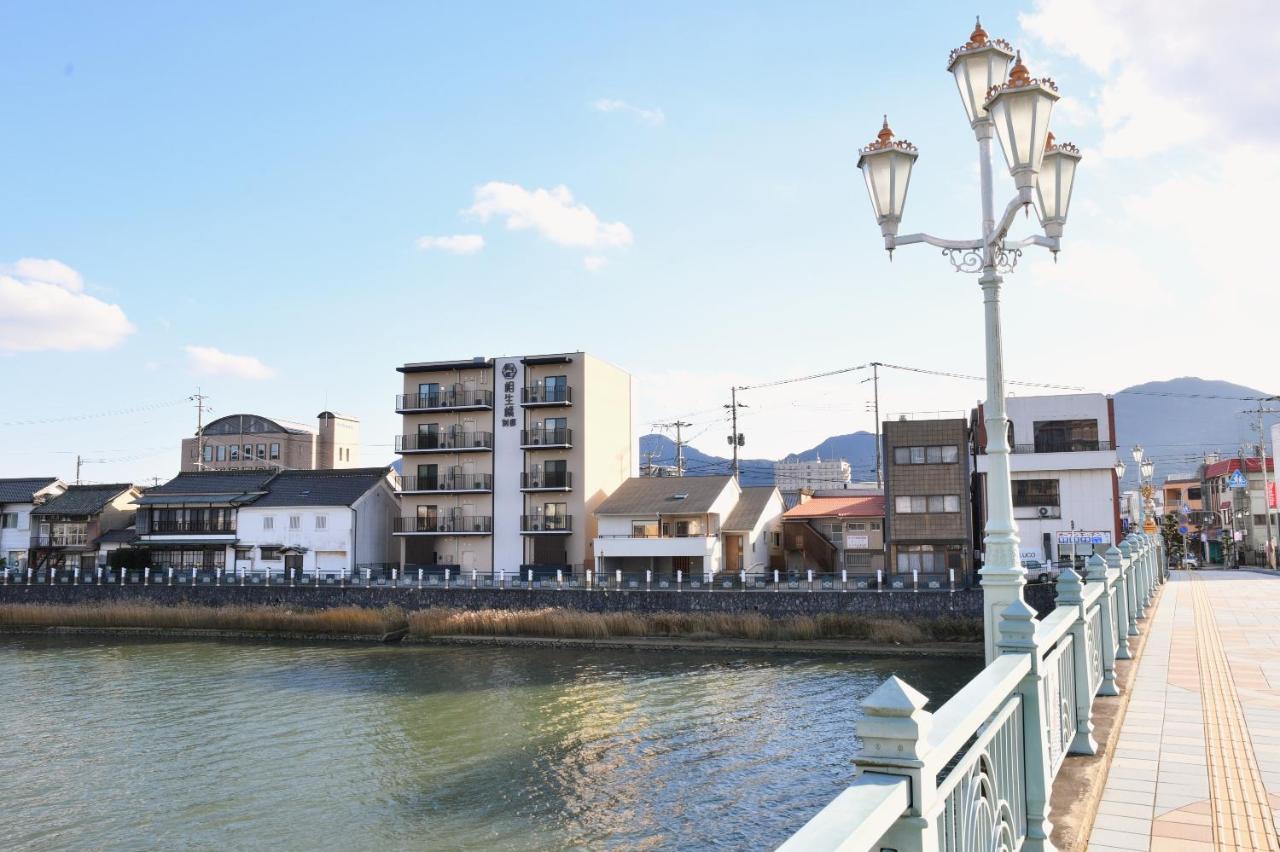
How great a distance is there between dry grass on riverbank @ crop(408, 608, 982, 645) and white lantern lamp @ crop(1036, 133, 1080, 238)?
25519 mm

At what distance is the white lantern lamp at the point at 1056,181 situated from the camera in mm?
9273

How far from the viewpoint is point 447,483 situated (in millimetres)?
50500

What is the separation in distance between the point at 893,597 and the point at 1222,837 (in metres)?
30.2

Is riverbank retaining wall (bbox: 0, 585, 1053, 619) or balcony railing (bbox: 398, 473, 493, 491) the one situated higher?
balcony railing (bbox: 398, 473, 493, 491)

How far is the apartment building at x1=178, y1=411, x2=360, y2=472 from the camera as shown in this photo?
2864 inches

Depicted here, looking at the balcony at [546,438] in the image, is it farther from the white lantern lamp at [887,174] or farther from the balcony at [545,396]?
the white lantern lamp at [887,174]

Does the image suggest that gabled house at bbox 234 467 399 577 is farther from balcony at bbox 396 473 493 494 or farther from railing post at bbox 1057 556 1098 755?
railing post at bbox 1057 556 1098 755

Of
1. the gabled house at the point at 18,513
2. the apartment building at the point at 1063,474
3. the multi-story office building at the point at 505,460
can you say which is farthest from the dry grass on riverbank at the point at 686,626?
the gabled house at the point at 18,513

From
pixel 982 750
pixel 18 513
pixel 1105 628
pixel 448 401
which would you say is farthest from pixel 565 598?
pixel 18 513

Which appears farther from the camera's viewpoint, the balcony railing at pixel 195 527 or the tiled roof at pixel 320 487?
the balcony railing at pixel 195 527

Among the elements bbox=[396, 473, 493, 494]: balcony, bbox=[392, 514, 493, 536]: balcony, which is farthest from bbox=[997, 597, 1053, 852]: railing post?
bbox=[396, 473, 493, 494]: balcony

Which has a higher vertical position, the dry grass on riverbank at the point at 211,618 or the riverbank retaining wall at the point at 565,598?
the riverbank retaining wall at the point at 565,598

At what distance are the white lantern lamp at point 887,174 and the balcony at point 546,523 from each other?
40.0m

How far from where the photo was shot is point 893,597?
34125 millimetres
